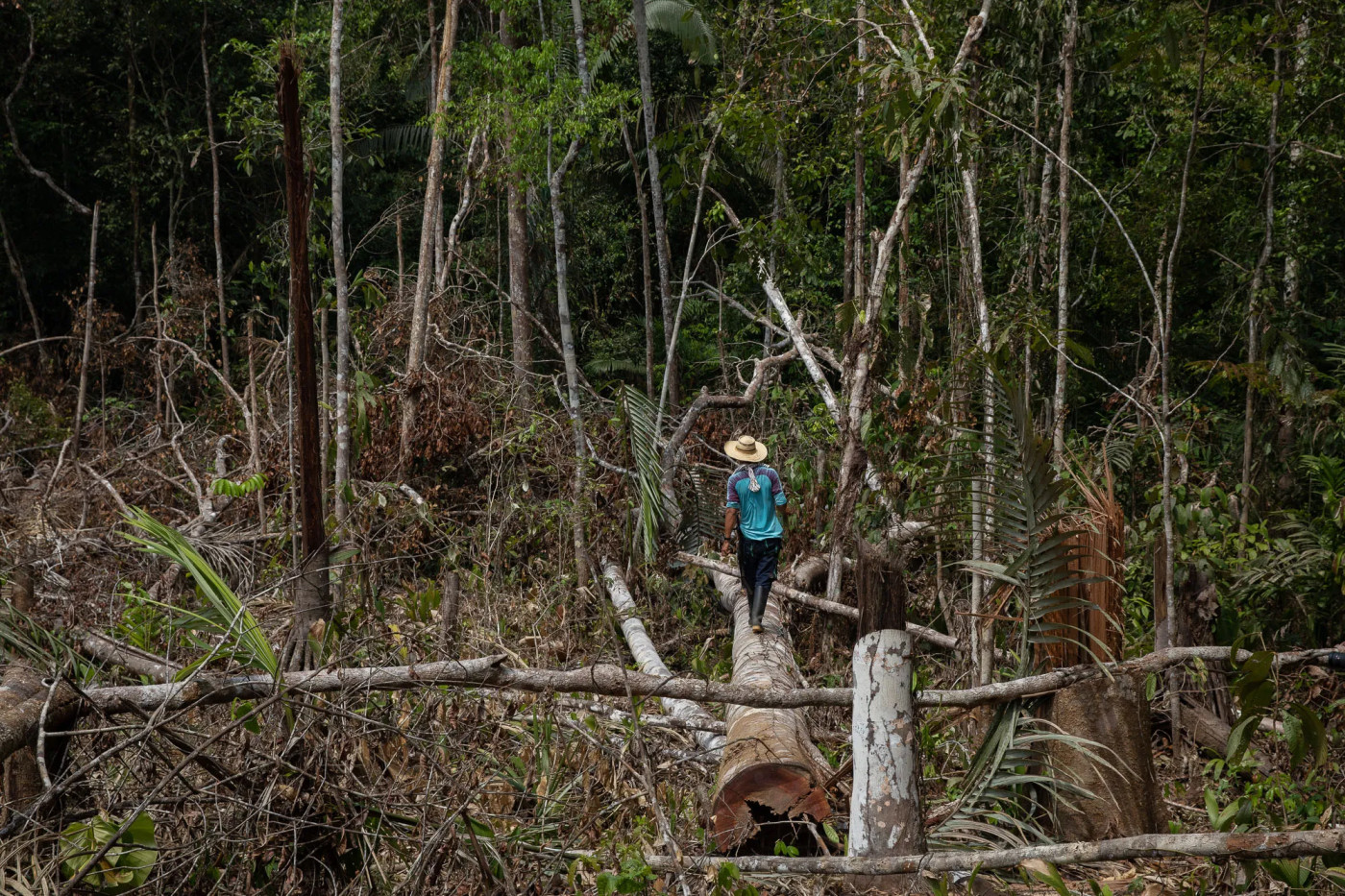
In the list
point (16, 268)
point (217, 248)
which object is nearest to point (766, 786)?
point (217, 248)

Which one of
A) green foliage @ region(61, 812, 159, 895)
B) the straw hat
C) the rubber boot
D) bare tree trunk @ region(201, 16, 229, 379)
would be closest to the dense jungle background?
green foliage @ region(61, 812, 159, 895)

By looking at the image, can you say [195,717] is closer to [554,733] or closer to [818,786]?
[554,733]

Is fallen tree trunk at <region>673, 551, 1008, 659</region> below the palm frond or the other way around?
below

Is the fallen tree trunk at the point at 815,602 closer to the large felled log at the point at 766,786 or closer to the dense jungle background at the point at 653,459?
the dense jungle background at the point at 653,459

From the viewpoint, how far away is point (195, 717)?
17.4 feet

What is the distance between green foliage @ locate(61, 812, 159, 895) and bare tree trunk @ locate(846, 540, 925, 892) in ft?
8.47

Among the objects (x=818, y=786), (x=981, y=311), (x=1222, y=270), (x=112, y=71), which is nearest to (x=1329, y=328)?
(x=1222, y=270)

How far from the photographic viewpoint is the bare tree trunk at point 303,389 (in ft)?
14.7

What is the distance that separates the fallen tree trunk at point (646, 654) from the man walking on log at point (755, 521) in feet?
2.76

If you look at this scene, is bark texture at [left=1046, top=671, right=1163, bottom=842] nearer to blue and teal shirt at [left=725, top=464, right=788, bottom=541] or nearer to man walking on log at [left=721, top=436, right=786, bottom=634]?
man walking on log at [left=721, top=436, right=786, bottom=634]

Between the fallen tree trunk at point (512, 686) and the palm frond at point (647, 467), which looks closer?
the fallen tree trunk at point (512, 686)

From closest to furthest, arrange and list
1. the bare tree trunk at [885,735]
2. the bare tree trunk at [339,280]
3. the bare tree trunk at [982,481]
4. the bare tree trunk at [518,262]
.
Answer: the bare tree trunk at [885,735] < the bare tree trunk at [982,481] < the bare tree trunk at [339,280] < the bare tree trunk at [518,262]

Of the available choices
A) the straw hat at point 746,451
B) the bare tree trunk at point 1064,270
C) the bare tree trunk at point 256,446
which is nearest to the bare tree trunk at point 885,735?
the straw hat at point 746,451

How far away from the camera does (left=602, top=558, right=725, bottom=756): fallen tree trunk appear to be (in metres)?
5.89
